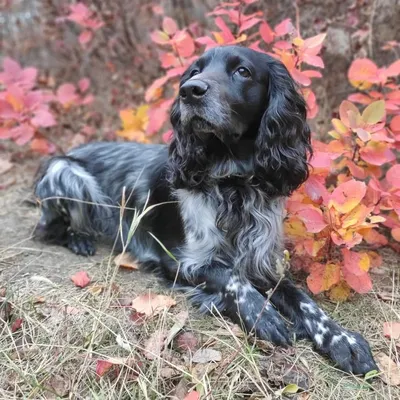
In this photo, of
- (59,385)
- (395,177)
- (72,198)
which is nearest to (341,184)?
(395,177)

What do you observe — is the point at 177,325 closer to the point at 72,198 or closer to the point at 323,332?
the point at 323,332

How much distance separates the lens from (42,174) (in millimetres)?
4125

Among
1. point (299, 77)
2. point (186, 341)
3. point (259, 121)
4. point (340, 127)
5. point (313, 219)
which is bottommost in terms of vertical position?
point (186, 341)

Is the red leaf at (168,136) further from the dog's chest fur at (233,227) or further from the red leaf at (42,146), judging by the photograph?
the red leaf at (42,146)

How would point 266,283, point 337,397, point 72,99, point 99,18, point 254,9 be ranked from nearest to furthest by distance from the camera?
point 337,397 < point 266,283 < point 254,9 < point 72,99 < point 99,18

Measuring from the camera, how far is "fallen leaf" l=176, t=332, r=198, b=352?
267cm

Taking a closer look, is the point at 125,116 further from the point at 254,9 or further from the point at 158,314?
the point at 158,314

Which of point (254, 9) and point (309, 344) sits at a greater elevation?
point (254, 9)

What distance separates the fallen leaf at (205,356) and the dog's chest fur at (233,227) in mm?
645

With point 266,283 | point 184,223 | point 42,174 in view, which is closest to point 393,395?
point 266,283

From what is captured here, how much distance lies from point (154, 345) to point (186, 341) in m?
0.17

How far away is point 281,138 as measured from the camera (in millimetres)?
2979

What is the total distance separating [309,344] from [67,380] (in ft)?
4.10

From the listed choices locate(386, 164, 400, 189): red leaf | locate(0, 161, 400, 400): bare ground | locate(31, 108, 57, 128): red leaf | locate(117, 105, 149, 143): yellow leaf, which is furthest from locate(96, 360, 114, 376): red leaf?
locate(117, 105, 149, 143): yellow leaf
